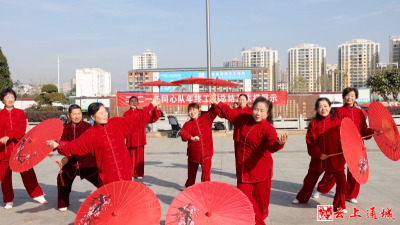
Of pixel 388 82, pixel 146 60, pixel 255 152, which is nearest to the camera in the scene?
pixel 255 152

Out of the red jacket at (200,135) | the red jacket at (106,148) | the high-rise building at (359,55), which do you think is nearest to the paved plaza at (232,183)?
the red jacket at (200,135)

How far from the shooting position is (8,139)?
441 centimetres

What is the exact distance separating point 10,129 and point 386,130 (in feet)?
16.0

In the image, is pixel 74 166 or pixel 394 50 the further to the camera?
pixel 394 50

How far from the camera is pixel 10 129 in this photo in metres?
4.51

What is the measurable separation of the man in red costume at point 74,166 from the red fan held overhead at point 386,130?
11.7ft

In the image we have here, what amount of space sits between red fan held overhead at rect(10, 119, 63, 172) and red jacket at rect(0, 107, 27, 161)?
57 centimetres

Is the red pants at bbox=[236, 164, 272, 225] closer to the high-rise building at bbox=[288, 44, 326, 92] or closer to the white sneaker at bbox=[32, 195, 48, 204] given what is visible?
the white sneaker at bbox=[32, 195, 48, 204]

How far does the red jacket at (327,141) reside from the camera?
400cm

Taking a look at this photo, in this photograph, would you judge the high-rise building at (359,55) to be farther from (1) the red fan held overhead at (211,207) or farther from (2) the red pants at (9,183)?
(1) the red fan held overhead at (211,207)

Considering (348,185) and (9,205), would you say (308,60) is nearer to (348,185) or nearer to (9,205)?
(348,185)

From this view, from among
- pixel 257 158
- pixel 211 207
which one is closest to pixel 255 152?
pixel 257 158

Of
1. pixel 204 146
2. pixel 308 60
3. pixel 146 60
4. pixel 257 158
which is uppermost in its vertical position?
pixel 146 60

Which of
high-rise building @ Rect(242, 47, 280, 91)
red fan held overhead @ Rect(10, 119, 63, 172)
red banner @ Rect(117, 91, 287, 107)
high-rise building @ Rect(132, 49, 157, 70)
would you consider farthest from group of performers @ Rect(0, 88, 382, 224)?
high-rise building @ Rect(132, 49, 157, 70)
